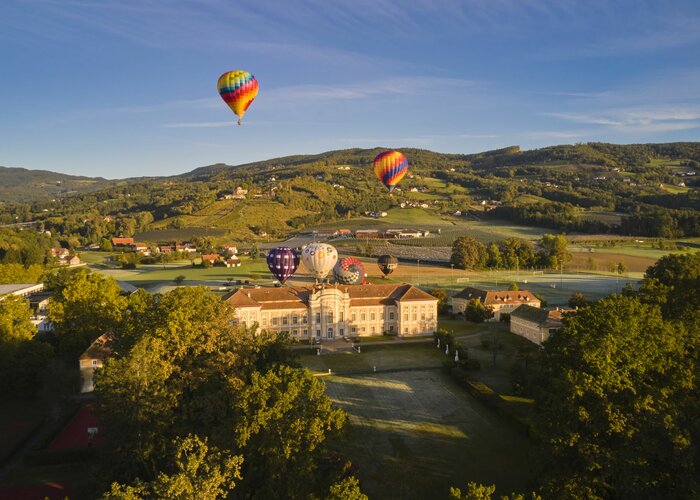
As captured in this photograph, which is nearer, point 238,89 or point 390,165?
point 238,89

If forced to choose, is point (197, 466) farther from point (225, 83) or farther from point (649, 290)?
point (225, 83)

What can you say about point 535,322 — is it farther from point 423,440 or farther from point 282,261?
point 282,261

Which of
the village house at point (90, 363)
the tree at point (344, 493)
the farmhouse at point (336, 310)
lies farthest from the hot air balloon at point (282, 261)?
the tree at point (344, 493)

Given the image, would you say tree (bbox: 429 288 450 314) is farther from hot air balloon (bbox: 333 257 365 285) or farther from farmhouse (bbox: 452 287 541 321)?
hot air balloon (bbox: 333 257 365 285)

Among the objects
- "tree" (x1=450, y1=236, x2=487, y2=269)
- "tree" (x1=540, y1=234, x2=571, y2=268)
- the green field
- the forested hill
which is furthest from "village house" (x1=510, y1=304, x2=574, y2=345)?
the forested hill

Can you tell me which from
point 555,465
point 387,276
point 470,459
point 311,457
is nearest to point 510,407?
point 470,459

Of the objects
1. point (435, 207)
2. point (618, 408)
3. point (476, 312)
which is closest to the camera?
point (618, 408)

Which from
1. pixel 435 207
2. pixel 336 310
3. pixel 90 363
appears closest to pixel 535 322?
pixel 336 310
